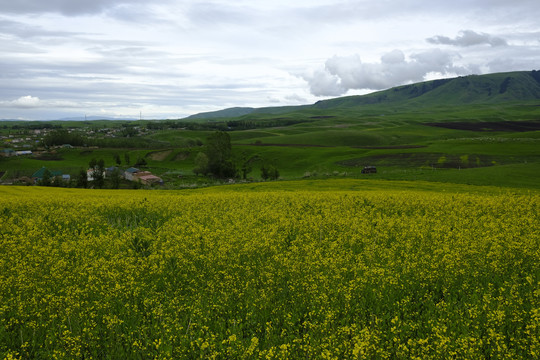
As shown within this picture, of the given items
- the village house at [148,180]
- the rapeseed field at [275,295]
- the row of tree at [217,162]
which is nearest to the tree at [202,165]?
the row of tree at [217,162]

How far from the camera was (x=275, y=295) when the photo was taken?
998cm

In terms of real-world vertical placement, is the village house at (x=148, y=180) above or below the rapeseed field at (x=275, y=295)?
below

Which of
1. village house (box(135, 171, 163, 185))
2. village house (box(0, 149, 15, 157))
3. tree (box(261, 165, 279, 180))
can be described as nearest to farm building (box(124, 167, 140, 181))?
village house (box(135, 171, 163, 185))

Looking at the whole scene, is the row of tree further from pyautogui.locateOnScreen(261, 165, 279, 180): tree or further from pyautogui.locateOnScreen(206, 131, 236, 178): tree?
pyautogui.locateOnScreen(261, 165, 279, 180): tree

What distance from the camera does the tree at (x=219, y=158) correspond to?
10981 cm

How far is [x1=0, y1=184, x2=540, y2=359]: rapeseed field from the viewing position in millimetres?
7492

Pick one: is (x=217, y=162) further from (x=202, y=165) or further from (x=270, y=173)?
(x=270, y=173)

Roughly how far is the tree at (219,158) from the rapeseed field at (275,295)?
92.4m

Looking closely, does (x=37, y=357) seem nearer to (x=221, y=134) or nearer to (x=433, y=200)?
(x=433, y=200)

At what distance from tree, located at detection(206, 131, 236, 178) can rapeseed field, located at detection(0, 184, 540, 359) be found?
303 feet

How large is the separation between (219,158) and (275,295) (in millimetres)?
103951

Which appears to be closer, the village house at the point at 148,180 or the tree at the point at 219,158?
the village house at the point at 148,180

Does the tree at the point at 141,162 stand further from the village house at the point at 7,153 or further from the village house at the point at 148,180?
the village house at the point at 7,153

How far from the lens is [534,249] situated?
13.0 meters
